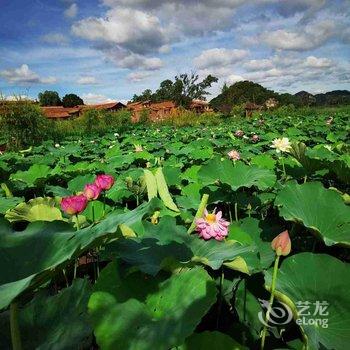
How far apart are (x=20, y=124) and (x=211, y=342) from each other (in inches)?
405

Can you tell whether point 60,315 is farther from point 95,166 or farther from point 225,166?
point 95,166

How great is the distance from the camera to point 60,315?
0.87 meters

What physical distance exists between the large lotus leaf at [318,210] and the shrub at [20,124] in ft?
29.7

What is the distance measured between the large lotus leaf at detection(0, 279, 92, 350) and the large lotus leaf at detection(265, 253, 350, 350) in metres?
0.47

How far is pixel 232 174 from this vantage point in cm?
208

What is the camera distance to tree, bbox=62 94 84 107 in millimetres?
56781

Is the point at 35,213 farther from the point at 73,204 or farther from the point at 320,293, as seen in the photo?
the point at 320,293

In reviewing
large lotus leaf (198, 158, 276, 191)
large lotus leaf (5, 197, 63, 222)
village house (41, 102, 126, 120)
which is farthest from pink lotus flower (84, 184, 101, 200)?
village house (41, 102, 126, 120)

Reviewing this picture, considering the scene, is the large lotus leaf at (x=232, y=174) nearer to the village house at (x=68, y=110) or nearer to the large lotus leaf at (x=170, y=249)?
the large lotus leaf at (x=170, y=249)

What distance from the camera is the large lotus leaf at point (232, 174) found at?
6.65 ft

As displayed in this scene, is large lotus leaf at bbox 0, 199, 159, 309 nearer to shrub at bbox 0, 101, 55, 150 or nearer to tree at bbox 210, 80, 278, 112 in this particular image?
shrub at bbox 0, 101, 55, 150

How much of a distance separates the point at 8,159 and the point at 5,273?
12.6 feet

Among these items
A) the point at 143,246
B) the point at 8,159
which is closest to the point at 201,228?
the point at 143,246

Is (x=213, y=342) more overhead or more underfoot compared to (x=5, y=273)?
more underfoot
